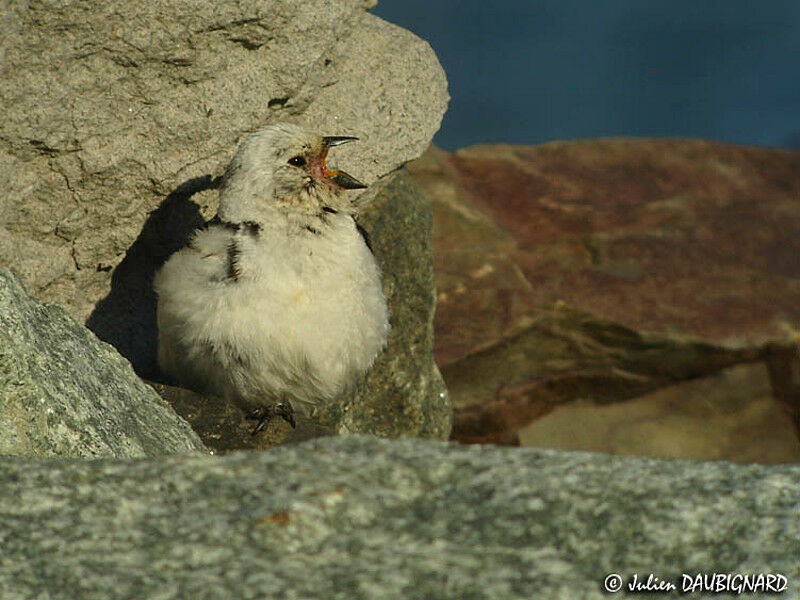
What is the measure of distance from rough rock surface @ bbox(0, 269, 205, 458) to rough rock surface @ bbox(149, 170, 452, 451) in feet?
8.22

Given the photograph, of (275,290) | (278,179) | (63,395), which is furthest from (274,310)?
(63,395)

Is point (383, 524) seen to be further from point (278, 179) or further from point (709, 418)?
point (709, 418)

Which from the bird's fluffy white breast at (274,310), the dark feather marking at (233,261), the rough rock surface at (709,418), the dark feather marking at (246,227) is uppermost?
the dark feather marking at (246,227)

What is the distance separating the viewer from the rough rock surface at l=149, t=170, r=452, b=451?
311 inches

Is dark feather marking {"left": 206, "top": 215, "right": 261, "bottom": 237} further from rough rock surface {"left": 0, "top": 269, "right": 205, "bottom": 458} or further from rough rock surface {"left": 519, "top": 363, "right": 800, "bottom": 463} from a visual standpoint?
rough rock surface {"left": 519, "top": 363, "right": 800, "bottom": 463}

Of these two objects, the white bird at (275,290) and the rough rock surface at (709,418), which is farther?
the rough rock surface at (709,418)

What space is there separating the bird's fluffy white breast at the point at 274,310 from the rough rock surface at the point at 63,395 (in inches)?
31.7

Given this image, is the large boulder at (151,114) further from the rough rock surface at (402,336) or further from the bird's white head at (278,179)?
the bird's white head at (278,179)

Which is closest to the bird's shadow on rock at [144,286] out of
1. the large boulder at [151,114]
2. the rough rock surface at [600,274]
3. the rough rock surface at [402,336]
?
the large boulder at [151,114]

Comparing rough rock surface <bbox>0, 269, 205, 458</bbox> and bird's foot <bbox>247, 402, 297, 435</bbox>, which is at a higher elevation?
rough rock surface <bbox>0, 269, 205, 458</bbox>

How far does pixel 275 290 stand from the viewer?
5.85m

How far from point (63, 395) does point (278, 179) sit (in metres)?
2.17

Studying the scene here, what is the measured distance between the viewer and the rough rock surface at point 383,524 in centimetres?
292

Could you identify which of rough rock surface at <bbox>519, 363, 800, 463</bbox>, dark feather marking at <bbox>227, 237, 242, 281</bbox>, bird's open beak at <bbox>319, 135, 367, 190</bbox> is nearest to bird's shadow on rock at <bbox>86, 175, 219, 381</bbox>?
bird's open beak at <bbox>319, 135, 367, 190</bbox>
